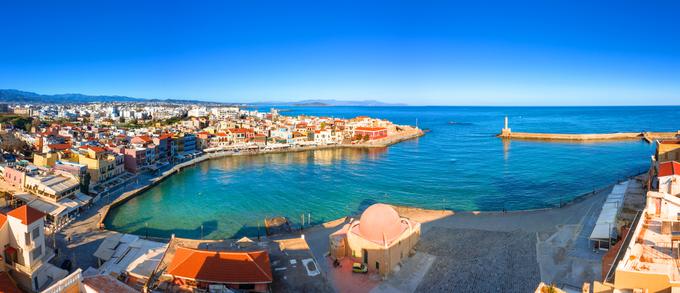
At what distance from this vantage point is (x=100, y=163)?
99.8 ft

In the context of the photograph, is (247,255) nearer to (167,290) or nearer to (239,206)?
(167,290)

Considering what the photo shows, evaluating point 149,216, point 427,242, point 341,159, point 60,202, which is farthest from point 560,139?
point 60,202

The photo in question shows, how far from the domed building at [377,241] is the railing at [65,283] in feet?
31.5

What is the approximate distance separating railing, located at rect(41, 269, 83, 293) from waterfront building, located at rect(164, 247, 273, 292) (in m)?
4.39

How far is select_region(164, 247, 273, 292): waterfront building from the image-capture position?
12.5 m

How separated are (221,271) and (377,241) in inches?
228

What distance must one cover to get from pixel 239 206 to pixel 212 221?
343 centimetres

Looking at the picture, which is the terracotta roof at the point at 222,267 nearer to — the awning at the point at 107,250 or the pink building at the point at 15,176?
the awning at the point at 107,250

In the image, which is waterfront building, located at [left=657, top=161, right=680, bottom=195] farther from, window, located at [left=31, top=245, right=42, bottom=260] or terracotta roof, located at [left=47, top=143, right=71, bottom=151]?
terracotta roof, located at [left=47, top=143, right=71, bottom=151]

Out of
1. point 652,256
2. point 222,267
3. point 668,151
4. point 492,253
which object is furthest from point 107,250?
point 668,151

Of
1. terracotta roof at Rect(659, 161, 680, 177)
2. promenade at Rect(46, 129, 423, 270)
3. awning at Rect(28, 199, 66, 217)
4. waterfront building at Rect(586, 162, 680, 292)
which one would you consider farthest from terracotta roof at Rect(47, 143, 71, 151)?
terracotta roof at Rect(659, 161, 680, 177)

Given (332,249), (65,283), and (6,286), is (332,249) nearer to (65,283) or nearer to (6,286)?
(65,283)

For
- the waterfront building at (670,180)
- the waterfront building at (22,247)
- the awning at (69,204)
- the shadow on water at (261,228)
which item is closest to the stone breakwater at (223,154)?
the awning at (69,204)

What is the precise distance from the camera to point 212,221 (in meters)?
24.1
